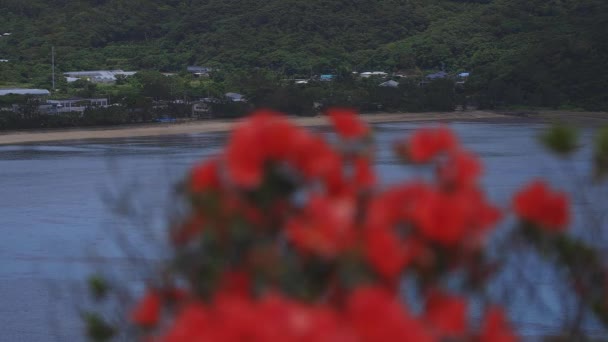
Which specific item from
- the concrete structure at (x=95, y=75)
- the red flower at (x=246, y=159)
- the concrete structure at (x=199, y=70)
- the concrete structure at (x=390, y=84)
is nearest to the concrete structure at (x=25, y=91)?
the concrete structure at (x=95, y=75)

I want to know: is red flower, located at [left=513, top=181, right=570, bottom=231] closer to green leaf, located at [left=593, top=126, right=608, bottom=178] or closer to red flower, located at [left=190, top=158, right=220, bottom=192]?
green leaf, located at [left=593, top=126, right=608, bottom=178]

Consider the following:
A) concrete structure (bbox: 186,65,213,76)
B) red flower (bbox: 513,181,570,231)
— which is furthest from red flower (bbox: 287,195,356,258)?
concrete structure (bbox: 186,65,213,76)

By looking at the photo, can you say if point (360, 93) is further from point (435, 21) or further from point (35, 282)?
point (35, 282)

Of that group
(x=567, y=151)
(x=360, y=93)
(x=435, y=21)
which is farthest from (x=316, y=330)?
(x=435, y=21)

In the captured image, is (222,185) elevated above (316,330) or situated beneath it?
elevated above

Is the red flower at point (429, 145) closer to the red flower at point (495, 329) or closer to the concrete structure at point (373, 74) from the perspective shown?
the red flower at point (495, 329)
